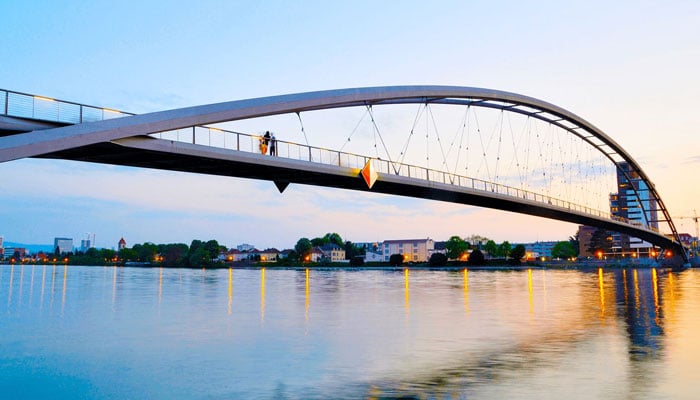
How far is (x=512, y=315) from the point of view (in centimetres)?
1773

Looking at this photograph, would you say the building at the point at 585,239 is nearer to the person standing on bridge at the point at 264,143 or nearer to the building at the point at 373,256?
the building at the point at 373,256

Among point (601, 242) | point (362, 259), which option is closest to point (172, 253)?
point (362, 259)

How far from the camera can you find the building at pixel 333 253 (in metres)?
151

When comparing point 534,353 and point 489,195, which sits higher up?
point 489,195

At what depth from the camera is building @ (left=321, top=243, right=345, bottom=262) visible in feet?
495

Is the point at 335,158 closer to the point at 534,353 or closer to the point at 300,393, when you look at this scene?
the point at 534,353

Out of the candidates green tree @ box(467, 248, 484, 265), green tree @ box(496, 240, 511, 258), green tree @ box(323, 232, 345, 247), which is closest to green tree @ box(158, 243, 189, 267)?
green tree @ box(323, 232, 345, 247)

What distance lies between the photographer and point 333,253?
15250cm

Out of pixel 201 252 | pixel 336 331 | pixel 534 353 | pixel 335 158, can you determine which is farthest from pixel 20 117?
pixel 201 252

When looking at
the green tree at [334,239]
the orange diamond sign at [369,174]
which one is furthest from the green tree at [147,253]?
the orange diamond sign at [369,174]

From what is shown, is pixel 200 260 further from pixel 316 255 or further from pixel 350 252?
pixel 350 252

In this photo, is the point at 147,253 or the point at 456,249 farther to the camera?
the point at 147,253

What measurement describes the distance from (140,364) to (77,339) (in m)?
4.30

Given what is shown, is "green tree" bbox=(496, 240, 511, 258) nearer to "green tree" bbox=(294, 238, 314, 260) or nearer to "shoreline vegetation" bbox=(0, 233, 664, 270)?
"shoreline vegetation" bbox=(0, 233, 664, 270)
